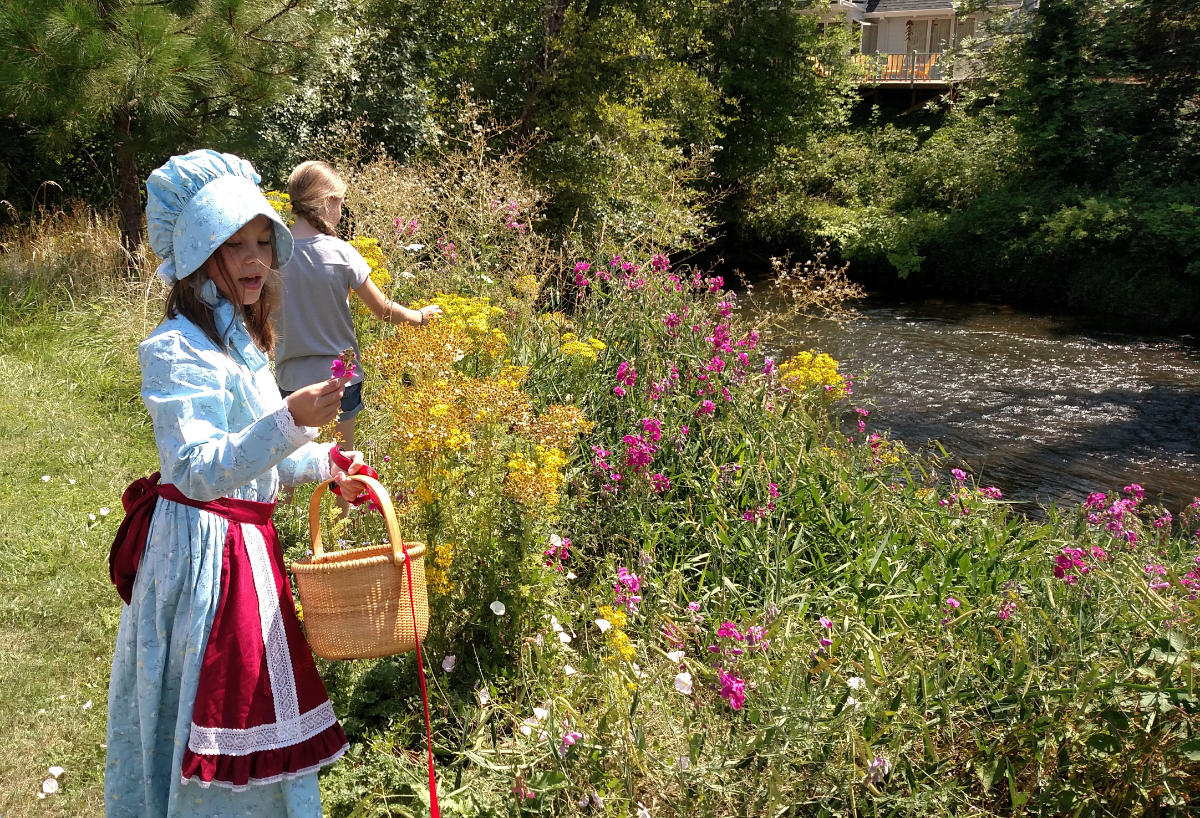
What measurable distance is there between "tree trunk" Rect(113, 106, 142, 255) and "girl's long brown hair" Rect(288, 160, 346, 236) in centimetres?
492

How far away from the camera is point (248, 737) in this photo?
1844 millimetres

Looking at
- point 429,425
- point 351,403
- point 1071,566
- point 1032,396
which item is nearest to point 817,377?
point 1071,566

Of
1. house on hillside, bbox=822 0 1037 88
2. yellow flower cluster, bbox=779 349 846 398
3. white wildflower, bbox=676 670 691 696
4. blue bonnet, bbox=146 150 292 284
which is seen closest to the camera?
blue bonnet, bbox=146 150 292 284

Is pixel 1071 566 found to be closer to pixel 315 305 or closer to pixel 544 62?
pixel 315 305

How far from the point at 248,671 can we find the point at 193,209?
3.06ft

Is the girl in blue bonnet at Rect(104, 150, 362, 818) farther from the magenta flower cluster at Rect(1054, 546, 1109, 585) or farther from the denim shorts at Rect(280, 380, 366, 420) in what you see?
the magenta flower cluster at Rect(1054, 546, 1109, 585)

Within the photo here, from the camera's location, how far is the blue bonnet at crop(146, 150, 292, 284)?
185 cm

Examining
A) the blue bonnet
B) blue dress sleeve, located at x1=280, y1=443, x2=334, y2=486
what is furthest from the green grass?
the blue bonnet

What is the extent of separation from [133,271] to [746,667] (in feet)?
21.3

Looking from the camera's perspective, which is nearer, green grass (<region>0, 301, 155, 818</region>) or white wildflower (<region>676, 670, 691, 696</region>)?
white wildflower (<region>676, 670, 691, 696</region>)

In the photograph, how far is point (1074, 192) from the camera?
1598 cm

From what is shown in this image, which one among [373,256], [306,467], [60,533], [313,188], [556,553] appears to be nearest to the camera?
[306,467]

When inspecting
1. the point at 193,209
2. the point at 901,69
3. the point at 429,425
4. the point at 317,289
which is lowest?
the point at 429,425

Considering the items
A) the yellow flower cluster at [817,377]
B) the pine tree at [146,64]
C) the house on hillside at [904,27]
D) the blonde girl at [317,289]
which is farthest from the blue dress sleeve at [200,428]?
the house on hillside at [904,27]
